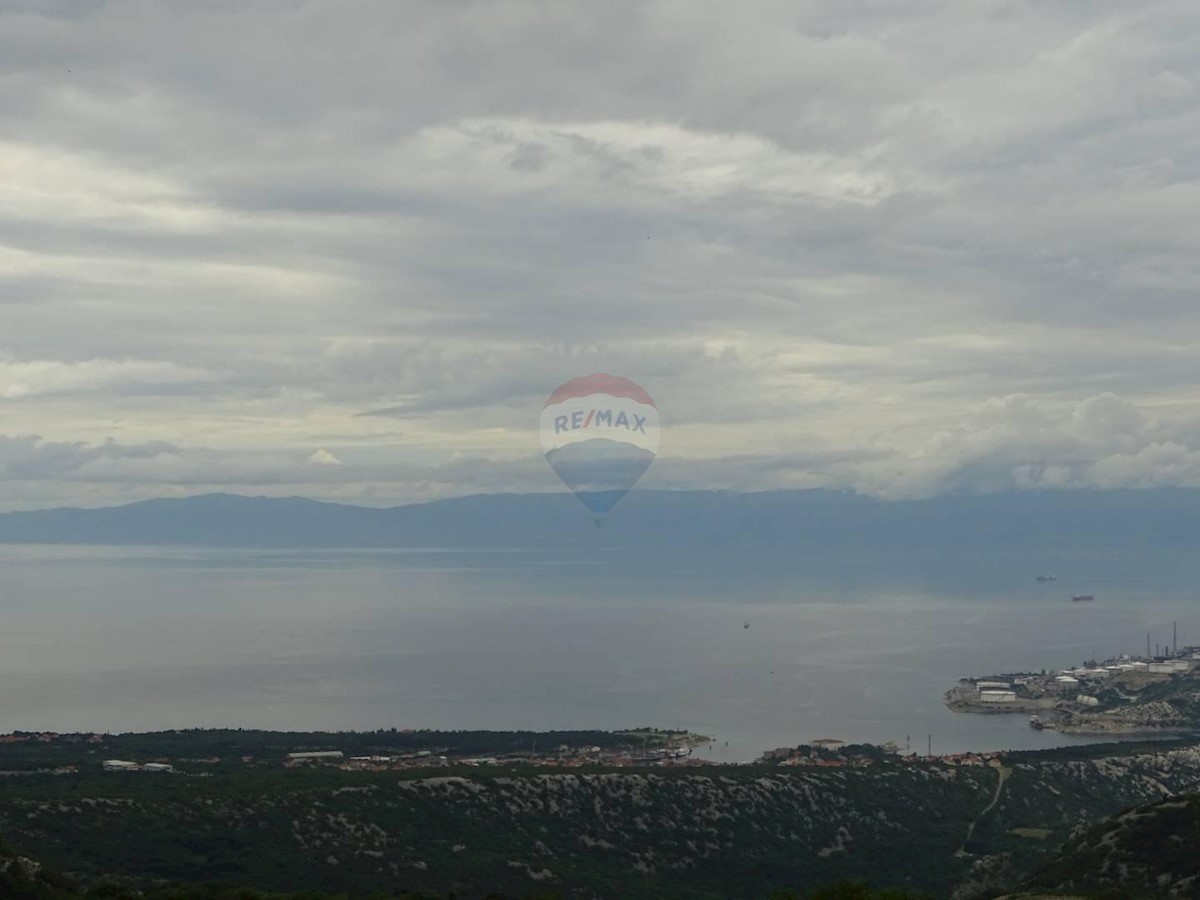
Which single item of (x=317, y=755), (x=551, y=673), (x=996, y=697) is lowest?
(x=317, y=755)

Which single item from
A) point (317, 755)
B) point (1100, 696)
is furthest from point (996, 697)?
point (317, 755)

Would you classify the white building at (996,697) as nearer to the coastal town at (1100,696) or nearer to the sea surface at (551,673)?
the coastal town at (1100,696)

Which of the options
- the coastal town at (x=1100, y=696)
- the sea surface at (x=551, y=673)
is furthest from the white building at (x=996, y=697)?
the sea surface at (x=551, y=673)

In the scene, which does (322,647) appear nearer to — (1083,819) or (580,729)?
(580,729)

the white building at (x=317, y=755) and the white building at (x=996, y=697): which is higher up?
the white building at (x=996, y=697)

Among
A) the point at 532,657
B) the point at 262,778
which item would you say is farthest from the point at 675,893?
the point at 532,657

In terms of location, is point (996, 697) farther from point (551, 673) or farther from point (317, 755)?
point (317, 755)

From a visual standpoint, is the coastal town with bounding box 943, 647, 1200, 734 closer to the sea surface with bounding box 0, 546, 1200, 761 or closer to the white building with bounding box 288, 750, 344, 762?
the sea surface with bounding box 0, 546, 1200, 761

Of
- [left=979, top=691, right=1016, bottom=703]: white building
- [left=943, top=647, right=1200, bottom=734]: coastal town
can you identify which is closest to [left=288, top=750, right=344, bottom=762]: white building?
[left=943, top=647, right=1200, bottom=734]: coastal town
